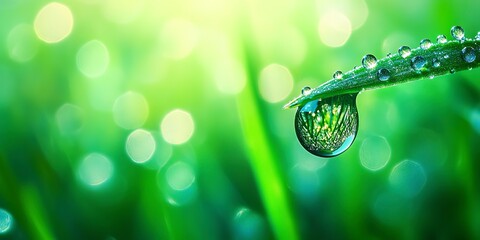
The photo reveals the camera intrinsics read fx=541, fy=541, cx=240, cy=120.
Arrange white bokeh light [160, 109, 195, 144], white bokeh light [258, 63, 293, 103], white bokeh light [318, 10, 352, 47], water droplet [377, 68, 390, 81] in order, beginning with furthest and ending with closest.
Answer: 1. white bokeh light [318, 10, 352, 47]
2. white bokeh light [258, 63, 293, 103]
3. white bokeh light [160, 109, 195, 144]
4. water droplet [377, 68, 390, 81]

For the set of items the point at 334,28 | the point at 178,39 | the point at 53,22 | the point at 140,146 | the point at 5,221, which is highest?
the point at 53,22

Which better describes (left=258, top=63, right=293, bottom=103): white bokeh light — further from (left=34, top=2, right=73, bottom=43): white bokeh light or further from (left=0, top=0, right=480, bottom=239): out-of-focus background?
(left=34, top=2, right=73, bottom=43): white bokeh light

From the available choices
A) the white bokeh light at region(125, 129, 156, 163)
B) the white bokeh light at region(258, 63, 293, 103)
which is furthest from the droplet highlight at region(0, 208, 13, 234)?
the white bokeh light at region(258, 63, 293, 103)

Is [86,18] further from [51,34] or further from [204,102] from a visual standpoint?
[204,102]

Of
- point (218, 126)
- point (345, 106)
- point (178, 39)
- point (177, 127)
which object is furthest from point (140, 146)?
point (345, 106)

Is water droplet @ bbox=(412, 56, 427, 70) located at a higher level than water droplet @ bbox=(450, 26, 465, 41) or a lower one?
lower

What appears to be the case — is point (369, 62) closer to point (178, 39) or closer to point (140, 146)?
point (140, 146)

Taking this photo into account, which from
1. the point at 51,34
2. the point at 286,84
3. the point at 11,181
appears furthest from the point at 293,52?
the point at 11,181
